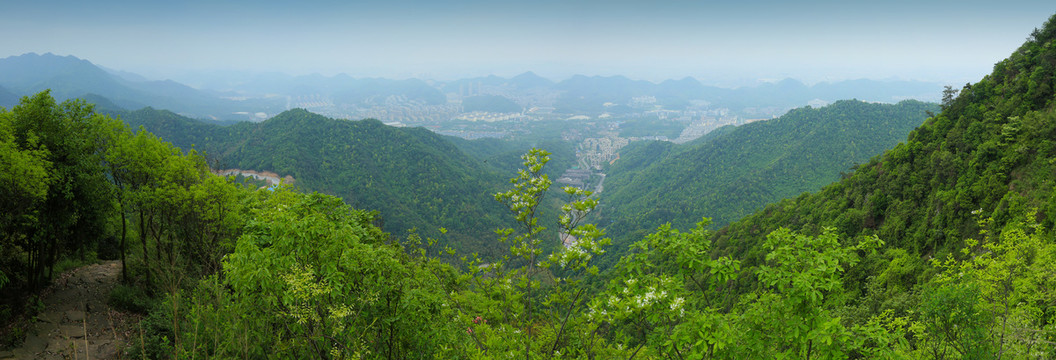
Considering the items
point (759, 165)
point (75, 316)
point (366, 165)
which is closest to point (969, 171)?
point (75, 316)

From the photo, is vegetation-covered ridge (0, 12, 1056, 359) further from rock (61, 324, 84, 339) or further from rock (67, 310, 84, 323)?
rock (61, 324, 84, 339)

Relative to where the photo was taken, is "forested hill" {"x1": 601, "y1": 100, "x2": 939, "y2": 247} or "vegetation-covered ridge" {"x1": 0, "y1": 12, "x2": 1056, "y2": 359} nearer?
"vegetation-covered ridge" {"x1": 0, "y1": 12, "x2": 1056, "y2": 359}

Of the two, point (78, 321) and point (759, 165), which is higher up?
point (78, 321)

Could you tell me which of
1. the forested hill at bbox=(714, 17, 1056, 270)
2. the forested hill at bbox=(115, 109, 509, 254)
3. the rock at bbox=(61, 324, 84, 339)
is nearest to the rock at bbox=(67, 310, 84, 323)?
the rock at bbox=(61, 324, 84, 339)

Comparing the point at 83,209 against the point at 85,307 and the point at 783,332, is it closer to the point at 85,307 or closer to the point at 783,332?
the point at 85,307

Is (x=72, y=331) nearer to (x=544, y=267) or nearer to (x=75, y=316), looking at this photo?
(x=75, y=316)

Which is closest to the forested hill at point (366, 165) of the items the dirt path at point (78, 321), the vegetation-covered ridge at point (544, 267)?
the dirt path at point (78, 321)

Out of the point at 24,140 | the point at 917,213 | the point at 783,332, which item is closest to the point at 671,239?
the point at 783,332
